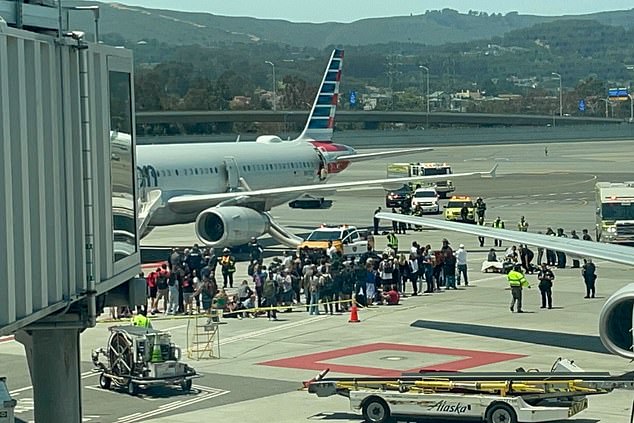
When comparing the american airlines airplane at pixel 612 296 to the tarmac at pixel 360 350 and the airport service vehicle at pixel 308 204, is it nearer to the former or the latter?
the tarmac at pixel 360 350

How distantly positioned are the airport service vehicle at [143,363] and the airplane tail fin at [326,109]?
37063 millimetres

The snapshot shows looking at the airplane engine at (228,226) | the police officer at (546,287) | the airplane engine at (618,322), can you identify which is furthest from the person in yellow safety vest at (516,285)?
the airplane engine at (618,322)

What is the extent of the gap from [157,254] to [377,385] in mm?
26890

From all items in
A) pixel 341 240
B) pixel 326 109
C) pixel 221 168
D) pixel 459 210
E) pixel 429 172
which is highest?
pixel 326 109

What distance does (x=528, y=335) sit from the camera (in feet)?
97.7

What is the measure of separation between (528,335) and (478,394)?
9.10 meters

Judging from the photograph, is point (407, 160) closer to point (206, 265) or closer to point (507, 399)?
point (206, 265)

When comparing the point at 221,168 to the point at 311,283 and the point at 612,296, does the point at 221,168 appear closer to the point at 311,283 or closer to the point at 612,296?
the point at 311,283

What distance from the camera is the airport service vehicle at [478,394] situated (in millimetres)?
20391

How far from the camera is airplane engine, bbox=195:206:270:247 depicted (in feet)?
146

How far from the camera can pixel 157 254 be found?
4759 centimetres

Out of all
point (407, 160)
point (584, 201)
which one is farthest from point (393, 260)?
point (407, 160)

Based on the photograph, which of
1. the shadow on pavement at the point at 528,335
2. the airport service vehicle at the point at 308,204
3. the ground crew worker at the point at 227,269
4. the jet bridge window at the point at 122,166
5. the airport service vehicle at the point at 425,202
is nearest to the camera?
the jet bridge window at the point at 122,166

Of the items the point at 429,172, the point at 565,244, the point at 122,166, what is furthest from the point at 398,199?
the point at 122,166
